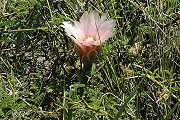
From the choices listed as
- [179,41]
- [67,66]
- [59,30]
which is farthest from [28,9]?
[179,41]

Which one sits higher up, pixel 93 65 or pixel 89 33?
pixel 89 33

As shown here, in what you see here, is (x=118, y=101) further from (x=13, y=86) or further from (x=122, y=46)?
(x=13, y=86)

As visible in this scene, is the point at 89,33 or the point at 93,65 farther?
the point at 89,33
